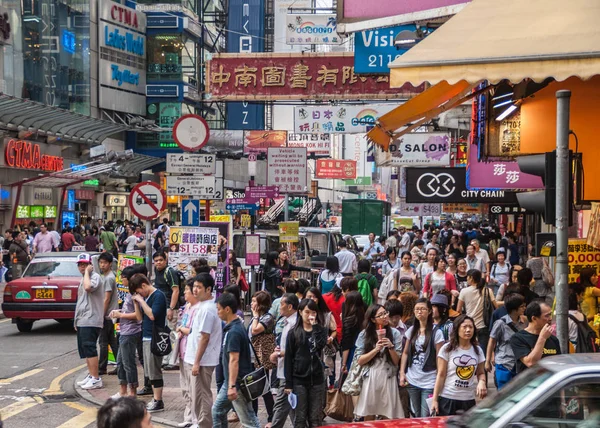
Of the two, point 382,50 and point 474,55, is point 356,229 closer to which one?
Result: point 382,50

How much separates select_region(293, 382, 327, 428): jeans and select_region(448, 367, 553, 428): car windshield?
9.12 ft

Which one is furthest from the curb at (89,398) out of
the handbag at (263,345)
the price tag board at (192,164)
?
the price tag board at (192,164)

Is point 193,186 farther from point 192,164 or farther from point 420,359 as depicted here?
point 420,359

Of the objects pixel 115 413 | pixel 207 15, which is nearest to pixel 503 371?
pixel 115 413

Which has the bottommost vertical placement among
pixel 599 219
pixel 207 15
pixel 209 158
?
pixel 599 219

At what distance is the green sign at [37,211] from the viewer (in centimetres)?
4059

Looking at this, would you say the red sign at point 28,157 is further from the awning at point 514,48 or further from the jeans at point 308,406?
the awning at point 514,48

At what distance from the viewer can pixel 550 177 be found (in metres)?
7.18

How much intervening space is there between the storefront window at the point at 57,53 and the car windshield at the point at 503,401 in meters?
36.7

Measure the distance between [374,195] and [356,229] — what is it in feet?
210

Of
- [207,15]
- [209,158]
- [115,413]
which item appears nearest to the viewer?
[115,413]

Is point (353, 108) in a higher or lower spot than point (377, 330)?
higher

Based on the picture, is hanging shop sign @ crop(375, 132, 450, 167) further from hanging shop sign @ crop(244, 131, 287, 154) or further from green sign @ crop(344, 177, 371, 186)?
green sign @ crop(344, 177, 371, 186)

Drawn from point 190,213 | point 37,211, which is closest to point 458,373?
point 190,213
